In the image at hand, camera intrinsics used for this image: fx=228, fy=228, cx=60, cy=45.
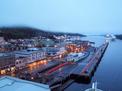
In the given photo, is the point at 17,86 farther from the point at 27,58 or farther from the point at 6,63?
the point at 27,58

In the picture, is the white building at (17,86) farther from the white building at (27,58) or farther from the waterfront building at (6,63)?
the white building at (27,58)

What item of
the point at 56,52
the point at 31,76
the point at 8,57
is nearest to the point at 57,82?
the point at 31,76

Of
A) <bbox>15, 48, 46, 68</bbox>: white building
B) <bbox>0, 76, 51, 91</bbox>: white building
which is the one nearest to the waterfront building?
<bbox>15, 48, 46, 68</bbox>: white building

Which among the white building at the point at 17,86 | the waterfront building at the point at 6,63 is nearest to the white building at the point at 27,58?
the waterfront building at the point at 6,63

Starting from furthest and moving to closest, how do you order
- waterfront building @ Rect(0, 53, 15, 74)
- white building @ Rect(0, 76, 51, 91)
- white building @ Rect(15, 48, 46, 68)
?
white building @ Rect(15, 48, 46, 68) < waterfront building @ Rect(0, 53, 15, 74) < white building @ Rect(0, 76, 51, 91)

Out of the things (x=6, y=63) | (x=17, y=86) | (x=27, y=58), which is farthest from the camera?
(x=27, y=58)

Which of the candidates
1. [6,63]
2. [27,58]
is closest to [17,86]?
[6,63]

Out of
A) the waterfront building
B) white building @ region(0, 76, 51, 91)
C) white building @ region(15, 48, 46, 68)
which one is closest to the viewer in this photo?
white building @ region(0, 76, 51, 91)

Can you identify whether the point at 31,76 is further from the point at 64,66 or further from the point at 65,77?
the point at 64,66

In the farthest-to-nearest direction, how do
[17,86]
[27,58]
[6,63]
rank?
[27,58] → [6,63] → [17,86]

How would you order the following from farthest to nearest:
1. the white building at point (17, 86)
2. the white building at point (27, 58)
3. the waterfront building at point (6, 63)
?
the white building at point (27, 58)
the waterfront building at point (6, 63)
the white building at point (17, 86)

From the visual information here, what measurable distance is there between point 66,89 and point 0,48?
44.3 feet

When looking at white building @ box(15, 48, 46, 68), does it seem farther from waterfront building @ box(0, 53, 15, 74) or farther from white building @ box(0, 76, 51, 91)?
white building @ box(0, 76, 51, 91)

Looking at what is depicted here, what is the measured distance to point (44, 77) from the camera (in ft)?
39.7
